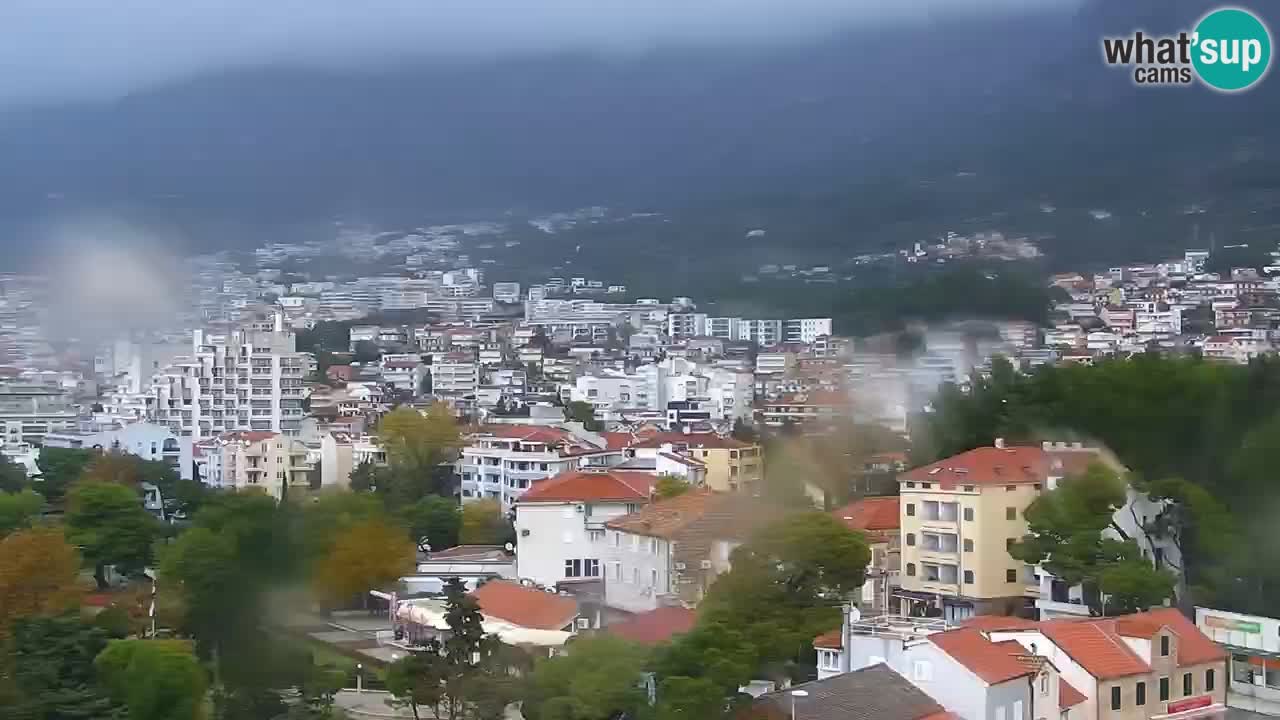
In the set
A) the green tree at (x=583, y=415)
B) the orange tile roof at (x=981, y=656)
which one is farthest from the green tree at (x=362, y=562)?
the green tree at (x=583, y=415)

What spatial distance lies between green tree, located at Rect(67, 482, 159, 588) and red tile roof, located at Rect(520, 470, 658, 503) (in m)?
1.95

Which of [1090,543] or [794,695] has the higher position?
[1090,543]

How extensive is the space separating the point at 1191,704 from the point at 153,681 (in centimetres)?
338

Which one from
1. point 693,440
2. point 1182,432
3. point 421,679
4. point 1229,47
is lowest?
point 421,679

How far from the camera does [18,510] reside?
345 inches

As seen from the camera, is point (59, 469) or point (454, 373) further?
point (454, 373)

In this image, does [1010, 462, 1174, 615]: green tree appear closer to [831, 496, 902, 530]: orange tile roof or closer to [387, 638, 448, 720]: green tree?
[831, 496, 902, 530]: orange tile roof

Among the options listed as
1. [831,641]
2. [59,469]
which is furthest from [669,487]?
[59,469]

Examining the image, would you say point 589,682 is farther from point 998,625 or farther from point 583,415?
point 583,415

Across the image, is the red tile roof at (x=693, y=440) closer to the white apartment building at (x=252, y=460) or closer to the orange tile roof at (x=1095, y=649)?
the white apartment building at (x=252, y=460)

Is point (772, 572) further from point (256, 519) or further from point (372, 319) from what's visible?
point (372, 319)

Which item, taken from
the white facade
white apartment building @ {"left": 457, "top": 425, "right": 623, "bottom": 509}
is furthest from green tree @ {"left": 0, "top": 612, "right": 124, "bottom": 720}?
white apartment building @ {"left": 457, "top": 425, "right": 623, "bottom": 509}

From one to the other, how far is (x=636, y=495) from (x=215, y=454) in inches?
213

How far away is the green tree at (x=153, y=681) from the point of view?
502 centimetres
